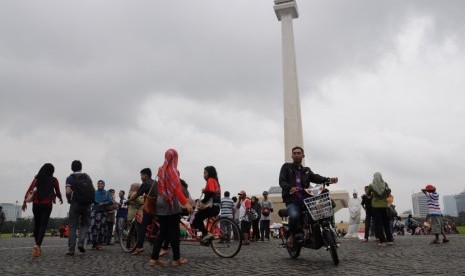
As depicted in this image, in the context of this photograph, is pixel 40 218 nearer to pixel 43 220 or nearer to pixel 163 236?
pixel 43 220

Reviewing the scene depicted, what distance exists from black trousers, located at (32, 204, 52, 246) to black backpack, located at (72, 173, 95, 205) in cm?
66

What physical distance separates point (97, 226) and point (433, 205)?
31.3ft

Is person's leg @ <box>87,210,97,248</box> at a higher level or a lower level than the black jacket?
lower

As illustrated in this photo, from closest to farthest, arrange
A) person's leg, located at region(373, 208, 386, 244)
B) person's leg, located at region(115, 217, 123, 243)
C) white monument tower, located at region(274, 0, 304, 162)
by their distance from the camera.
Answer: person's leg, located at region(373, 208, 386, 244) → person's leg, located at region(115, 217, 123, 243) → white monument tower, located at region(274, 0, 304, 162)

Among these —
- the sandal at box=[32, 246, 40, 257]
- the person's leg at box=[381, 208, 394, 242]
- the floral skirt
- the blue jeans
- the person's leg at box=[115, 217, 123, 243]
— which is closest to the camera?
the blue jeans

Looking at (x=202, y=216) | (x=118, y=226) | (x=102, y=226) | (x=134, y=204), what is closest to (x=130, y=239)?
(x=134, y=204)

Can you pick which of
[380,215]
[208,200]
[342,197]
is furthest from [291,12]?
[208,200]

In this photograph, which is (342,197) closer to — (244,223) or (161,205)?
(244,223)

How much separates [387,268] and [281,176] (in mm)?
2221

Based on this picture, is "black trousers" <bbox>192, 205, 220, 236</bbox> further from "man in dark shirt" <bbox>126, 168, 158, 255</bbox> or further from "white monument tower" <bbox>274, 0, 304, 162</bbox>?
"white monument tower" <bbox>274, 0, 304, 162</bbox>

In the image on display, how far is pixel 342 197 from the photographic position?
49844 millimetres

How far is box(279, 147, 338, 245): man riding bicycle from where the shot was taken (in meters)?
7.12

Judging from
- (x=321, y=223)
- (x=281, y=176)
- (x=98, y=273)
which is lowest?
(x=98, y=273)

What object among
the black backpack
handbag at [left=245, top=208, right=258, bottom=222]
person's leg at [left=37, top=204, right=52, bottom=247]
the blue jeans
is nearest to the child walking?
handbag at [left=245, top=208, right=258, bottom=222]
